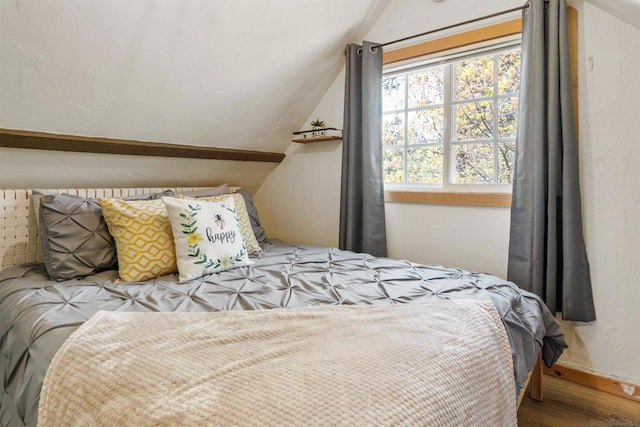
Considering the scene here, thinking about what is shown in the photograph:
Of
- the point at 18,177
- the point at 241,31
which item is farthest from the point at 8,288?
the point at 241,31

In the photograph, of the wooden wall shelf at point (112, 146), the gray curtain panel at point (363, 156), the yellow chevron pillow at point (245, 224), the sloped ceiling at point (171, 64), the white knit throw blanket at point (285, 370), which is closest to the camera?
the white knit throw blanket at point (285, 370)

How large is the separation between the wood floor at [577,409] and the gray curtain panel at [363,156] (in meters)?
1.14

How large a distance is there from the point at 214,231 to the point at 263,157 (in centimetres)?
124

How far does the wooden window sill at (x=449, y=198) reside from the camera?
2.12 meters

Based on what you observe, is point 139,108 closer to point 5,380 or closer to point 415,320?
→ point 5,380

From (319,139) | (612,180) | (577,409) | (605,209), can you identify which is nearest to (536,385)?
(577,409)

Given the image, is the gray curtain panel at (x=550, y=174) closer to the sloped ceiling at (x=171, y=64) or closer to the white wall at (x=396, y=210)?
the white wall at (x=396, y=210)

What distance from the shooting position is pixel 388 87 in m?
2.65

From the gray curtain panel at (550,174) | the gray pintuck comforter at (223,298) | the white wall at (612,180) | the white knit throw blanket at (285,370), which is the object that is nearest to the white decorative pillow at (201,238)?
the gray pintuck comforter at (223,298)

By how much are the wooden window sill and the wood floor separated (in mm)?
958

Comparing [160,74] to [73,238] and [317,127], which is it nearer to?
[73,238]

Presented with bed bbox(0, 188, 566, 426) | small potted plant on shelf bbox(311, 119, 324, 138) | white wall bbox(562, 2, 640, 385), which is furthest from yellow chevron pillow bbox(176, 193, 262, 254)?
white wall bbox(562, 2, 640, 385)

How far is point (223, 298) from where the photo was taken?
1.42 metres

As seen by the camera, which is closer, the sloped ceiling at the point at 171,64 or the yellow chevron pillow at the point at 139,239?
the sloped ceiling at the point at 171,64
